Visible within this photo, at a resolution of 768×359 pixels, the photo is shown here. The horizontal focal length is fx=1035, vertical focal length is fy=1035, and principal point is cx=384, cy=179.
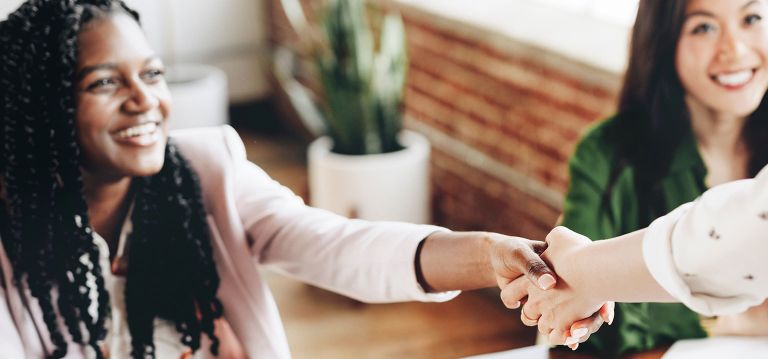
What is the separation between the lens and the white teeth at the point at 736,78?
1552 millimetres

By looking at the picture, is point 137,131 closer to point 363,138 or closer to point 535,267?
point 535,267

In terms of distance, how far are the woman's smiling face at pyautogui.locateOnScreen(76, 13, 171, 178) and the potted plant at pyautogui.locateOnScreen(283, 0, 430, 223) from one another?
1929 mm

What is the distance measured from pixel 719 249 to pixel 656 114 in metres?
0.72

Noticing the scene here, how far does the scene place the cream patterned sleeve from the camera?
3.20 feet

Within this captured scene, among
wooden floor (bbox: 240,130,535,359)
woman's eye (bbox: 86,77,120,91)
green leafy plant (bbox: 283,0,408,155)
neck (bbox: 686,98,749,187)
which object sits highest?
woman's eye (bbox: 86,77,120,91)

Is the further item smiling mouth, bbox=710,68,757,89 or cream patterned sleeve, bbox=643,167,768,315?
smiling mouth, bbox=710,68,757,89

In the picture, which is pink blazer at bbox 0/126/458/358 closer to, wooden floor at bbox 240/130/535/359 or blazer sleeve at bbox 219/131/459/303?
blazer sleeve at bbox 219/131/459/303

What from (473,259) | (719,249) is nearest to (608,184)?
(473,259)

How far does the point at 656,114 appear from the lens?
168 cm

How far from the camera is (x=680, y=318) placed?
4.93ft

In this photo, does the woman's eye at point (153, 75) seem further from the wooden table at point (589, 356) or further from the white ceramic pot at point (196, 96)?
the white ceramic pot at point (196, 96)

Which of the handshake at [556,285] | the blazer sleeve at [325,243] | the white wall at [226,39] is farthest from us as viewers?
the white wall at [226,39]

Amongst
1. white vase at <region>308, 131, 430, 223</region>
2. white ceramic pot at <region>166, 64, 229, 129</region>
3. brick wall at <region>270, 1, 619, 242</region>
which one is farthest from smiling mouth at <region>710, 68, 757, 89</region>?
white ceramic pot at <region>166, 64, 229, 129</region>

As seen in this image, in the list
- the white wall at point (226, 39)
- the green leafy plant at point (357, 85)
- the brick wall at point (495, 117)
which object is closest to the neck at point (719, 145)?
the brick wall at point (495, 117)
